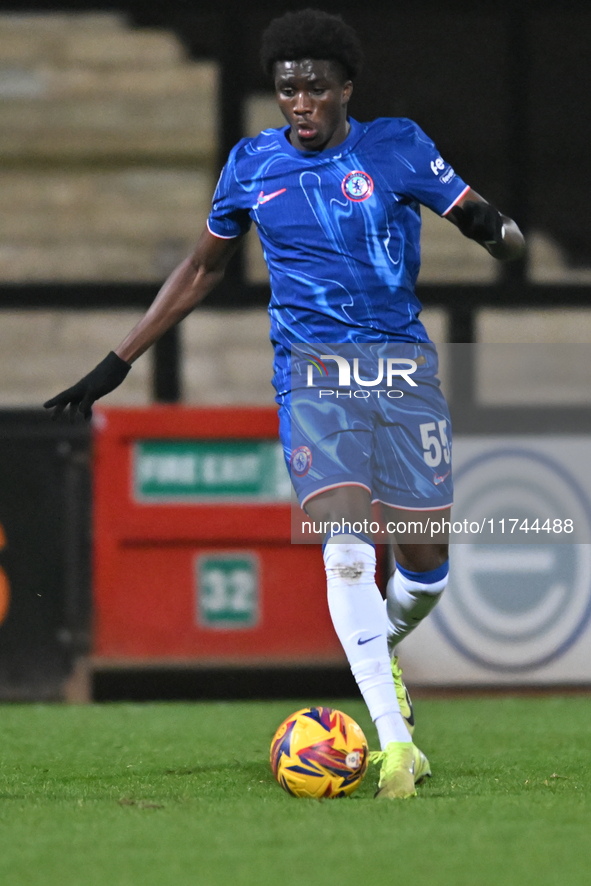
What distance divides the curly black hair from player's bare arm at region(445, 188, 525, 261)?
1.71 feet

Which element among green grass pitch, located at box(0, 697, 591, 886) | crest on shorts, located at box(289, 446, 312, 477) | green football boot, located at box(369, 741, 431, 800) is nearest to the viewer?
green grass pitch, located at box(0, 697, 591, 886)

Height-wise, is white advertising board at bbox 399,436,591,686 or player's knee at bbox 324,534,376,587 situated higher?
player's knee at bbox 324,534,376,587

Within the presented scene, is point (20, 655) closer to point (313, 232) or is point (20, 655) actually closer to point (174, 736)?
point (174, 736)

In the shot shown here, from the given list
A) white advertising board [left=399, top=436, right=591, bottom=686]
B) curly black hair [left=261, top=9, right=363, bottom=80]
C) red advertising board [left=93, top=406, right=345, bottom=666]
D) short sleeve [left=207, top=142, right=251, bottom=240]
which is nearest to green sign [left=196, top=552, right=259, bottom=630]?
red advertising board [left=93, top=406, right=345, bottom=666]

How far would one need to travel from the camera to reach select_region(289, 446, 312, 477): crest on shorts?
12.9 ft

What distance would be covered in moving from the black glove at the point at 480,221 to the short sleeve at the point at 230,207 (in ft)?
2.21

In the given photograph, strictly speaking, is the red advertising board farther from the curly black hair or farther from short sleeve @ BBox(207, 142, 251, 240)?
the curly black hair

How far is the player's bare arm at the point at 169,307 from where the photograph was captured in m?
4.31

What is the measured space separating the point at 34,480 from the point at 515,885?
173 inches

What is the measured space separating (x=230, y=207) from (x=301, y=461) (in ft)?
2.91

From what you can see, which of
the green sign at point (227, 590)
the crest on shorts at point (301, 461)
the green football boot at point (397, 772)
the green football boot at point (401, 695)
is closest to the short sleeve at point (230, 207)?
the crest on shorts at point (301, 461)

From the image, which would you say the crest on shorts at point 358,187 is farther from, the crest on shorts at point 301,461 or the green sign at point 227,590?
the green sign at point 227,590

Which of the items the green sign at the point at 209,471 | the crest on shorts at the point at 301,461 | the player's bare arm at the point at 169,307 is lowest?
the green sign at the point at 209,471

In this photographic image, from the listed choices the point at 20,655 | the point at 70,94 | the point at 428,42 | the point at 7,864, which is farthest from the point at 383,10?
the point at 7,864
